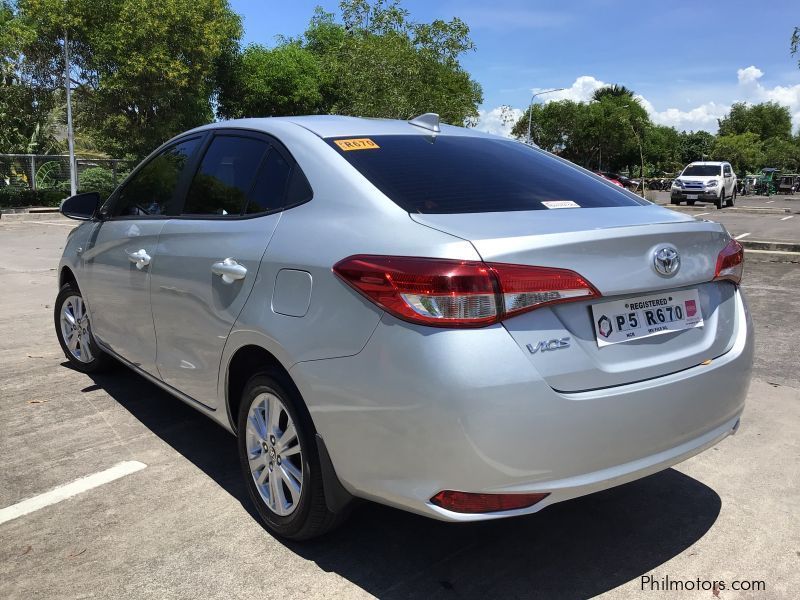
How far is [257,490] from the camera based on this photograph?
294cm

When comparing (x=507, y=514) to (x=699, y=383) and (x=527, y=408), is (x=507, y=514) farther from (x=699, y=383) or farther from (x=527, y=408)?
(x=699, y=383)

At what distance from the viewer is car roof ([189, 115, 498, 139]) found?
121 inches

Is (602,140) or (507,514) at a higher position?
(602,140)

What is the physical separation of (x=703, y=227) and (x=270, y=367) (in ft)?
5.75

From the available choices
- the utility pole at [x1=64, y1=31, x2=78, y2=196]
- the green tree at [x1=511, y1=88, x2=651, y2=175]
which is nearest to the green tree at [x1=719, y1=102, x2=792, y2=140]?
the green tree at [x1=511, y1=88, x2=651, y2=175]

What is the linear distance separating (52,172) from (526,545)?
97.3 feet

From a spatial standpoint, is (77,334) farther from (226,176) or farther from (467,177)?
(467,177)

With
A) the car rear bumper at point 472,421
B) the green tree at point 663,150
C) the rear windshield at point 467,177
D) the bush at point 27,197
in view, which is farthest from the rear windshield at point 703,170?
the green tree at point 663,150

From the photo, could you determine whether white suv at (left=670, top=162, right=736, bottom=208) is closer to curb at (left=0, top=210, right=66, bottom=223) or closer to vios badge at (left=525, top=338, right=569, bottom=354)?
curb at (left=0, top=210, right=66, bottom=223)

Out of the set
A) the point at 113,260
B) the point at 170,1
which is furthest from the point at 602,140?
the point at 113,260

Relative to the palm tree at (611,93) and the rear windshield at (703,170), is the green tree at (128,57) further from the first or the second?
the palm tree at (611,93)

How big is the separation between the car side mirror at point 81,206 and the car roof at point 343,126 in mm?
1481

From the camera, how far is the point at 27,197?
26812mm

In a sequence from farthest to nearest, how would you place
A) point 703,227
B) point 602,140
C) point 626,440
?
point 602,140 → point 703,227 → point 626,440
